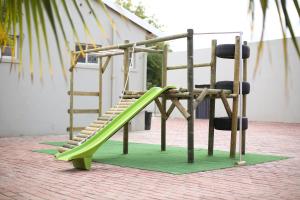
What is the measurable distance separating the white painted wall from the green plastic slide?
4.65m

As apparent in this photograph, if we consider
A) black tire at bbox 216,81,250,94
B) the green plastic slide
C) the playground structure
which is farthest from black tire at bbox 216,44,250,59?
the green plastic slide

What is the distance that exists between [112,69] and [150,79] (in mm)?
21827

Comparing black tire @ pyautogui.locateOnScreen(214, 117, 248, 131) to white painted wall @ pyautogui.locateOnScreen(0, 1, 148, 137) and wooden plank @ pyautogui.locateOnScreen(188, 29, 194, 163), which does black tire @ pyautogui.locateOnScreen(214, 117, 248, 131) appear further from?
white painted wall @ pyautogui.locateOnScreen(0, 1, 148, 137)

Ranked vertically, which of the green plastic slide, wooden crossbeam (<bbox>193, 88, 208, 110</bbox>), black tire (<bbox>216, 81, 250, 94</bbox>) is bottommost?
the green plastic slide

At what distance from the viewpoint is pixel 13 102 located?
12172mm

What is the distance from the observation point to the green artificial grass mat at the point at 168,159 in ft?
21.0

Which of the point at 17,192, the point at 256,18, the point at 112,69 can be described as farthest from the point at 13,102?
the point at 256,18

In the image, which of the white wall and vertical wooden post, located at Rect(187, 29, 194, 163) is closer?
vertical wooden post, located at Rect(187, 29, 194, 163)

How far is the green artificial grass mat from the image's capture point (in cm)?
640

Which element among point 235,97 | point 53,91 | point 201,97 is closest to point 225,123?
point 235,97

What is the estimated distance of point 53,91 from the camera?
13.0m

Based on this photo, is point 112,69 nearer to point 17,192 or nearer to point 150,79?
point 17,192

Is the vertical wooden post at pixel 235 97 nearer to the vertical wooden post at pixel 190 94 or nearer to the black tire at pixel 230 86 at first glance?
the black tire at pixel 230 86

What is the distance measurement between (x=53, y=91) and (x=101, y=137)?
689cm
